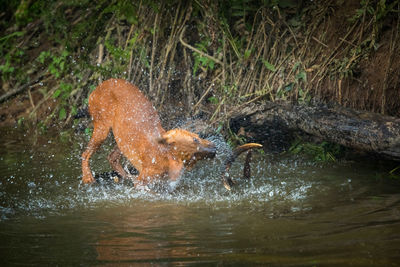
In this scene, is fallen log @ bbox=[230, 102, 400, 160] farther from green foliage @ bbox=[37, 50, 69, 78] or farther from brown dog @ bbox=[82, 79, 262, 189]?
green foliage @ bbox=[37, 50, 69, 78]

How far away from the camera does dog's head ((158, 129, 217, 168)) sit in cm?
477

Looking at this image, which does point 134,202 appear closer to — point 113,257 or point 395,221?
point 113,257

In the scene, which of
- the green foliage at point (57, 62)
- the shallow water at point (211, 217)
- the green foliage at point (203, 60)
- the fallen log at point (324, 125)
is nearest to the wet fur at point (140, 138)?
the shallow water at point (211, 217)

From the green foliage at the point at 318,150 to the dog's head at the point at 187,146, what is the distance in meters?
1.78

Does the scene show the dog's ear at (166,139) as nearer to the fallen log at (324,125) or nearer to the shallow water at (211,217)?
the shallow water at (211,217)

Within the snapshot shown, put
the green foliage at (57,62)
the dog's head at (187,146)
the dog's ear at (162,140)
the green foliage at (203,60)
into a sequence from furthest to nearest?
the green foliage at (57,62)
the green foliage at (203,60)
the dog's ear at (162,140)
the dog's head at (187,146)

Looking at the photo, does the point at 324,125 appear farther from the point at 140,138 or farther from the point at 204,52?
the point at 204,52

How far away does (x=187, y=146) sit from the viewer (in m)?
4.78

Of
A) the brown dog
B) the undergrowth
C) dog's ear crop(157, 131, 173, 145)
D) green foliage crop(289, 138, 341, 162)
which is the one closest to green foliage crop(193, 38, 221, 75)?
the undergrowth

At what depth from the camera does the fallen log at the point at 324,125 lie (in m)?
4.89

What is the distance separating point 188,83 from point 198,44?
23.7 inches

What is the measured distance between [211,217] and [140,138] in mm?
1436

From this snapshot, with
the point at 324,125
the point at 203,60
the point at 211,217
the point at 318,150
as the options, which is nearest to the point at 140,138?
the point at 211,217

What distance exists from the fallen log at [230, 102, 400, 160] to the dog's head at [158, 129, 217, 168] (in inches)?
52.3
